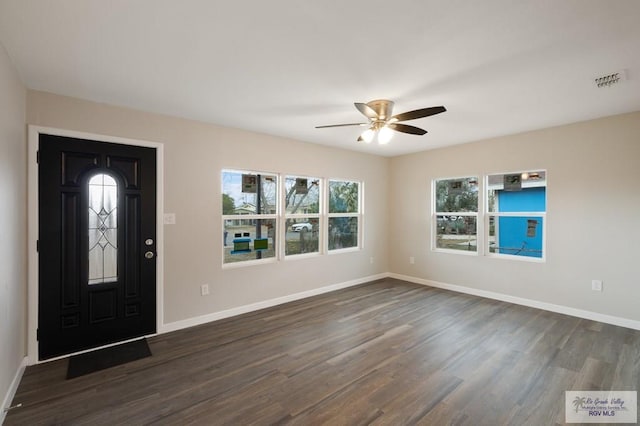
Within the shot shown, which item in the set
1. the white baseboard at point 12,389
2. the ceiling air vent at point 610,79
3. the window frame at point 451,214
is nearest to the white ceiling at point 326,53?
the ceiling air vent at point 610,79

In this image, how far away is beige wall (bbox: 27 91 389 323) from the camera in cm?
311

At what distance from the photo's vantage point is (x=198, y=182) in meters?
3.78

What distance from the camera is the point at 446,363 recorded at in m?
2.79

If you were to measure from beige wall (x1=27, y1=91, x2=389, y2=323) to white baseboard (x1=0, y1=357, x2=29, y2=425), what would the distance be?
121cm

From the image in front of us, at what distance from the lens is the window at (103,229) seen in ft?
10.1

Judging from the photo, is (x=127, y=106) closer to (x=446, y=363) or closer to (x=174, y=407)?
(x=174, y=407)

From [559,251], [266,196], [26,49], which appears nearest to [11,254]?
[26,49]

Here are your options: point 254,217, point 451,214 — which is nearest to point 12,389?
point 254,217

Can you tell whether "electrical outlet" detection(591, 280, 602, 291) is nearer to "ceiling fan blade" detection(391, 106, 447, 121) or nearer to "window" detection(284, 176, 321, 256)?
"ceiling fan blade" detection(391, 106, 447, 121)

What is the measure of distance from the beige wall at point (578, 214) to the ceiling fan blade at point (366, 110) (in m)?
2.82

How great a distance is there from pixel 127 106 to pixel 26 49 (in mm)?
1123

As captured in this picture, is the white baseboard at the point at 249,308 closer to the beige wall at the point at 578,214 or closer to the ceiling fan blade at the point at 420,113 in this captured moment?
the beige wall at the point at 578,214

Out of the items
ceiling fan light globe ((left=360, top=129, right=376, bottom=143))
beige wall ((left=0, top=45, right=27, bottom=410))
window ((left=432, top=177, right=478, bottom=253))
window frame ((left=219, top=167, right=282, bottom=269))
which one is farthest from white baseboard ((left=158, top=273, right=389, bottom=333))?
ceiling fan light globe ((left=360, top=129, right=376, bottom=143))

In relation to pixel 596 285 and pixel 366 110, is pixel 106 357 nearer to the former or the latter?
pixel 366 110
